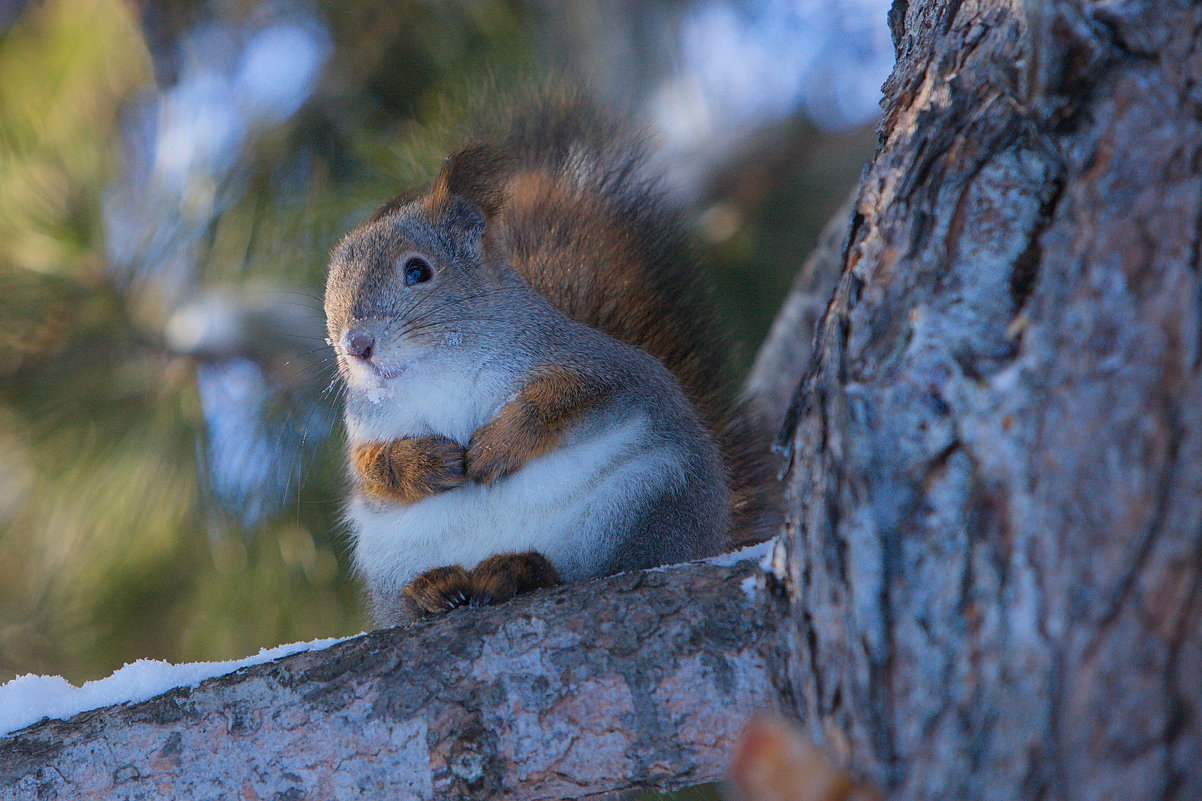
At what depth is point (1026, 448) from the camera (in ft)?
2.51

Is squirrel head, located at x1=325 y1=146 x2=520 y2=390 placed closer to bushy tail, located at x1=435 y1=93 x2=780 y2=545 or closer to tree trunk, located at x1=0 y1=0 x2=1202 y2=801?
bushy tail, located at x1=435 y1=93 x2=780 y2=545

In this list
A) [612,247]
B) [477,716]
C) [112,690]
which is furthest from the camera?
[612,247]

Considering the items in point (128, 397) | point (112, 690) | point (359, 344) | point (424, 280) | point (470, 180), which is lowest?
point (112, 690)

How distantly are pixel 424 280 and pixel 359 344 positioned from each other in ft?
0.67

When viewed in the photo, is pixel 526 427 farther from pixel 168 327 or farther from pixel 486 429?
pixel 168 327

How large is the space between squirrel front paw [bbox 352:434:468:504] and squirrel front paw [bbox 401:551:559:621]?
0.13 m

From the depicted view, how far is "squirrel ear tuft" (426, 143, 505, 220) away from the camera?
180cm

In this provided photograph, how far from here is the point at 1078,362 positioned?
2.50ft

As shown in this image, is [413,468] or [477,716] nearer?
[477,716]

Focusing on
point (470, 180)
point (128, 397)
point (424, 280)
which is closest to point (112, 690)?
point (424, 280)

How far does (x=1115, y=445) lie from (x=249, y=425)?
2100 mm

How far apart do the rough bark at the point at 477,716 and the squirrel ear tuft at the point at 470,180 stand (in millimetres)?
775

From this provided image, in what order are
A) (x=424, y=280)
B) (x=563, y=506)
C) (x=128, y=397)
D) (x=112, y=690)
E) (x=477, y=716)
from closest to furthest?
1. (x=477, y=716)
2. (x=112, y=690)
3. (x=563, y=506)
4. (x=424, y=280)
5. (x=128, y=397)

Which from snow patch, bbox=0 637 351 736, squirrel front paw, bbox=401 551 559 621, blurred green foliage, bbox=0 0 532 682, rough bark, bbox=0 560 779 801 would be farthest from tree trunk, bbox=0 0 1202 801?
blurred green foliage, bbox=0 0 532 682
